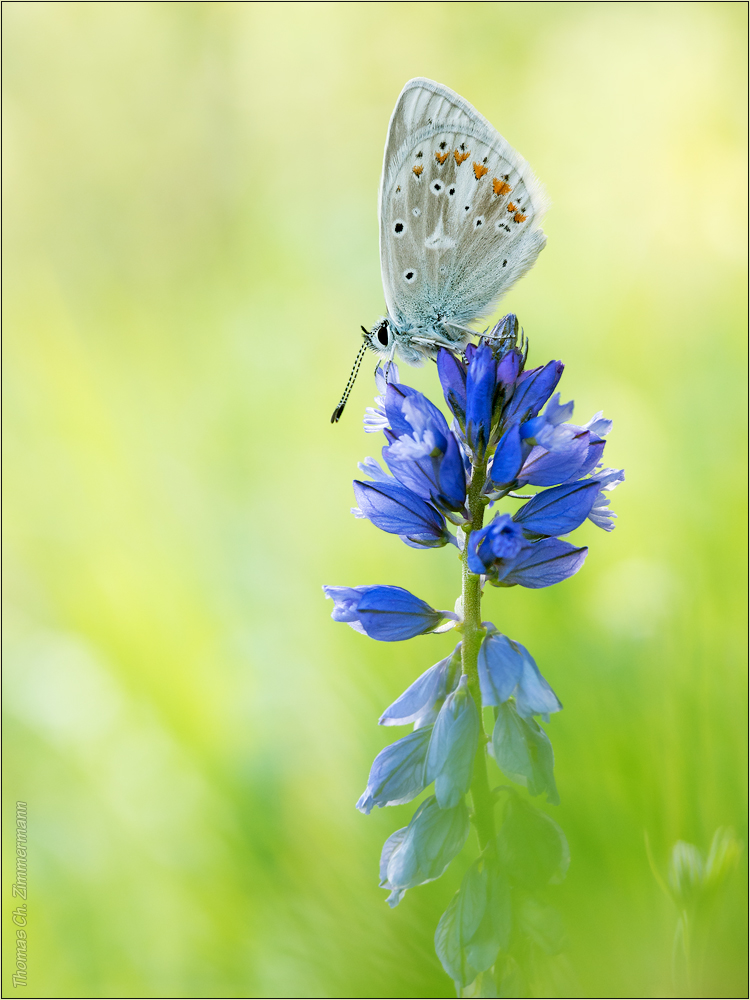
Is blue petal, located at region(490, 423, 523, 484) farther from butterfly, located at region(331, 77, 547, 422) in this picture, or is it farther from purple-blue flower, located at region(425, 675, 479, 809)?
butterfly, located at region(331, 77, 547, 422)

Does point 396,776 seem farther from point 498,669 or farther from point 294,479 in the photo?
point 294,479

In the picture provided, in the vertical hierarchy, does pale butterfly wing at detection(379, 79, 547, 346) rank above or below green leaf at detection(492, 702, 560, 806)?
above

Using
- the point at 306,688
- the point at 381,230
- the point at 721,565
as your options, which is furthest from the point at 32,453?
the point at 721,565

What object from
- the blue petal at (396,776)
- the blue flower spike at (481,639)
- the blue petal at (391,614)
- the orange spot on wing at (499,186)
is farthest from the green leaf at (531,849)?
the orange spot on wing at (499,186)

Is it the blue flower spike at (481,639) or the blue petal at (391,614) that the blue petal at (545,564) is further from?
the blue petal at (391,614)

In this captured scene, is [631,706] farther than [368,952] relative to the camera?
Yes

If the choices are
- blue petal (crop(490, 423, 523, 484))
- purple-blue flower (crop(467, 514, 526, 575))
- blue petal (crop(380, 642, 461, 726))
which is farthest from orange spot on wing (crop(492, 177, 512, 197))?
blue petal (crop(380, 642, 461, 726))

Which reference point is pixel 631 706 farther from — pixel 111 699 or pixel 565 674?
pixel 111 699
